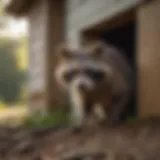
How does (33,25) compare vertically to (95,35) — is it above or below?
above

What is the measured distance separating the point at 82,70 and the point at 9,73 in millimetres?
3829

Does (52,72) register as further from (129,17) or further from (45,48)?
(129,17)

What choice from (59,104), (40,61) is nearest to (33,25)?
(40,61)

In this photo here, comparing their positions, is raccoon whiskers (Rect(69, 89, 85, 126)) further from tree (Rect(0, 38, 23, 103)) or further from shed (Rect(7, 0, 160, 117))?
tree (Rect(0, 38, 23, 103))

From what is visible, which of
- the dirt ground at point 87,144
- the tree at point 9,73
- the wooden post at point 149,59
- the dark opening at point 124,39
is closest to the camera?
the dirt ground at point 87,144

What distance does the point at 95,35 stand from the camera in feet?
16.2

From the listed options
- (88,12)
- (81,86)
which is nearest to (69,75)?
(81,86)

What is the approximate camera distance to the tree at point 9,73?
7.48 m

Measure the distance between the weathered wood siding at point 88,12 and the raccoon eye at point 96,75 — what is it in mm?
582

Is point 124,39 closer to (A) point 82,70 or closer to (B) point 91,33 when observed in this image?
(B) point 91,33

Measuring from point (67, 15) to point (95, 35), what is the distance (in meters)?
0.49

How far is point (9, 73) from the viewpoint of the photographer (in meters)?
7.43

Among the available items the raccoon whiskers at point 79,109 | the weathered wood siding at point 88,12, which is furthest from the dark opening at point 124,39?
the raccoon whiskers at point 79,109

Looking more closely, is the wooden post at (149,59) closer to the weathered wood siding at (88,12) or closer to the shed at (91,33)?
the shed at (91,33)
